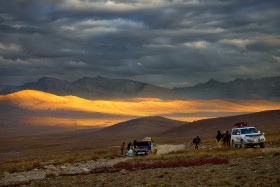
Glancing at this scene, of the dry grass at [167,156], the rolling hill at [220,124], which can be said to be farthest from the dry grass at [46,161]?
the rolling hill at [220,124]

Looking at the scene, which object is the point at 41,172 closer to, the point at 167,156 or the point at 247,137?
the point at 167,156

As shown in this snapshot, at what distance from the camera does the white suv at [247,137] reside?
28.9 metres

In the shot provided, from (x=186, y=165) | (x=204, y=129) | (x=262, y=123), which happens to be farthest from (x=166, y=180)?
(x=204, y=129)

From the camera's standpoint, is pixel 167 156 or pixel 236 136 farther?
pixel 236 136

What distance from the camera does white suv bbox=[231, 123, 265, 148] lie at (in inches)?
1139

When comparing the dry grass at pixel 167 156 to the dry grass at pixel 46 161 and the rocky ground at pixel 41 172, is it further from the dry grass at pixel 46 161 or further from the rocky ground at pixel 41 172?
the rocky ground at pixel 41 172

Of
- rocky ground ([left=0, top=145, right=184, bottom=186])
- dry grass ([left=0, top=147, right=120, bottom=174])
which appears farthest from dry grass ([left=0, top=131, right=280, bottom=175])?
rocky ground ([left=0, top=145, right=184, bottom=186])

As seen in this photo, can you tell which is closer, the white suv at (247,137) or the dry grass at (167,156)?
the dry grass at (167,156)

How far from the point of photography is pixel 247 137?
29234 mm

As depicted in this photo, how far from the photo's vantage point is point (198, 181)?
1509 cm

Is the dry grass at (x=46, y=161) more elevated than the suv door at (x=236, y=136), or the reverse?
the suv door at (x=236, y=136)

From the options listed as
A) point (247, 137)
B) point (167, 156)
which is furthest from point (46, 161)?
point (247, 137)

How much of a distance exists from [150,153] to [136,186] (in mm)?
21376

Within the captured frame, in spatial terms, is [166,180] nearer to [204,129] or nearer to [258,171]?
Result: [258,171]
